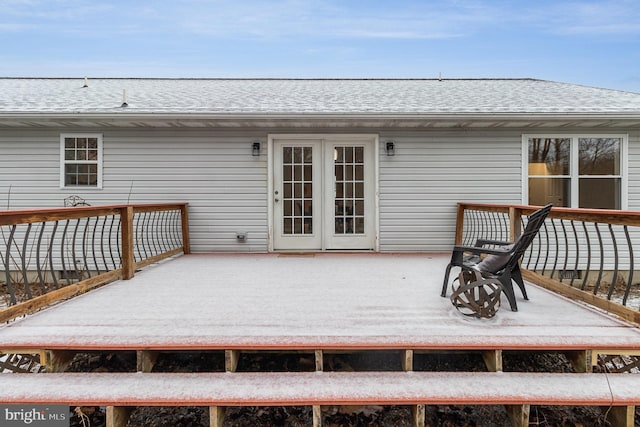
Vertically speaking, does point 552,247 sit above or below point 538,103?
below

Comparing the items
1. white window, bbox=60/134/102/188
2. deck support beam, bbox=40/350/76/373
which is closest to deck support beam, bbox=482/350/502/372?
deck support beam, bbox=40/350/76/373

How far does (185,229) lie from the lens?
20.0 feet

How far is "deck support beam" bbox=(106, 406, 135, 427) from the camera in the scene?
6.90 ft

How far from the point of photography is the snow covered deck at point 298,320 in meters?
2.39

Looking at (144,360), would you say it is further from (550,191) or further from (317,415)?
(550,191)

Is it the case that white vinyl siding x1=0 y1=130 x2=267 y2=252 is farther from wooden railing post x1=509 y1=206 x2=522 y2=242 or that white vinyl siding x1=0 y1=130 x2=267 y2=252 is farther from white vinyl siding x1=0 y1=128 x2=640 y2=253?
wooden railing post x1=509 y1=206 x2=522 y2=242

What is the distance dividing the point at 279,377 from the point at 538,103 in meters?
6.23

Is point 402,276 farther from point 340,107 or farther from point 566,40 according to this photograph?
point 566,40

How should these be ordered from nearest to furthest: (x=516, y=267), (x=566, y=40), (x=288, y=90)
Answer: (x=516, y=267) → (x=288, y=90) → (x=566, y=40)

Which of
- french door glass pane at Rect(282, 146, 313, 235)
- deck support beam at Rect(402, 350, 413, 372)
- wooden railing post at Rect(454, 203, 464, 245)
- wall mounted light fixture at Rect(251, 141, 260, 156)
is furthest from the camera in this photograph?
french door glass pane at Rect(282, 146, 313, 235)

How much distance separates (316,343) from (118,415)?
1.26 metres

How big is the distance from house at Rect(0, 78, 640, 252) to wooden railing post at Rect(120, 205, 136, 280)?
6.58 feet

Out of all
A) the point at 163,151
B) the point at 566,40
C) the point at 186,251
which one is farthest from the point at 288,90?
the point at 566,40

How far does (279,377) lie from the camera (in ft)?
7.54
